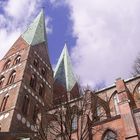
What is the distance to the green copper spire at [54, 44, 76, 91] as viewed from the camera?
119ft

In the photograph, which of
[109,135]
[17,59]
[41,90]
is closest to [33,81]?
[41,90]

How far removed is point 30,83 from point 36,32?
32.8 ft

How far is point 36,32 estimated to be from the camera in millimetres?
35938

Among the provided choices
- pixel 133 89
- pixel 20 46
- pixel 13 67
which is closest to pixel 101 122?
pixel 133 89

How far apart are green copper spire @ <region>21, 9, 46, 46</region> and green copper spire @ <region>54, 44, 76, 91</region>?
218 inches

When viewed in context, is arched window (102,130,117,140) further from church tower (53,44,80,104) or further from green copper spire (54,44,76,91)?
green copper spire (54,44,76,91)

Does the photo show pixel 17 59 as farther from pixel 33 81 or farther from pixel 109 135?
pixel 109 135

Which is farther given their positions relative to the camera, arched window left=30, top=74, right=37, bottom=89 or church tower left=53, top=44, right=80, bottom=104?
church tower left=53, top=44, right=80, bottom=104

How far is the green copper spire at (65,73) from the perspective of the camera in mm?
36419

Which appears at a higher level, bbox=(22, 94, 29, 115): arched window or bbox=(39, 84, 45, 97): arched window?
bbox=(39, 84, 45, 97): arched window

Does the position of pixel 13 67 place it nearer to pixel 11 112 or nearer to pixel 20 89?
pixel 20 89

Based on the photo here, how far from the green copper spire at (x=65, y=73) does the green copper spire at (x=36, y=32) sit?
18.2 ft

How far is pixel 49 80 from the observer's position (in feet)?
108

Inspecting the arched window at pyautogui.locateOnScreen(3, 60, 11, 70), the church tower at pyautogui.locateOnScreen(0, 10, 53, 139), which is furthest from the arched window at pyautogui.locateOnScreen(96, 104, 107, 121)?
the arched window at pyautogui.locateOnScreen(3, 60, 11, 70)
